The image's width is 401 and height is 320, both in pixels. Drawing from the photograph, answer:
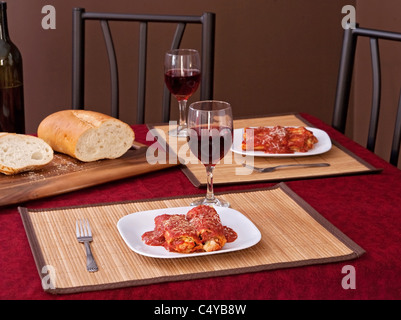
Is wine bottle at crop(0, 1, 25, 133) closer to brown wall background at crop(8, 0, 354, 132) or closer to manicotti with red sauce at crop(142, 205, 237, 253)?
manicotti with red sauce at crop(142, 205, 237, 253)

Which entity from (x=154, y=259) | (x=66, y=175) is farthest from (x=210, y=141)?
(x=66, y=175)

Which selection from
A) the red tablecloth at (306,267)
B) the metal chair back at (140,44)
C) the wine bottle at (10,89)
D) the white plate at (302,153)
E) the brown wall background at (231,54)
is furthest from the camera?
the brown wall background at (231,54)

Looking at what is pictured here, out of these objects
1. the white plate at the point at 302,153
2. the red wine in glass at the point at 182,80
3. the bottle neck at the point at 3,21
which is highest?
the bottle neck at the point at 3,21

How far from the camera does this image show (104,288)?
92 cm

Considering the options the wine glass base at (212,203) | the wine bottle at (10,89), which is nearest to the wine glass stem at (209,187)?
the wine glass base at (212,203)

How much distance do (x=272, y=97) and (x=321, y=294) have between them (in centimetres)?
254

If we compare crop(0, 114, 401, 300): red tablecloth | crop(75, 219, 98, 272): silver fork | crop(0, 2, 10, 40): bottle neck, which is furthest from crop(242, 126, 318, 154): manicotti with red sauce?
crop(0, 2, 10, 40): bottle neck

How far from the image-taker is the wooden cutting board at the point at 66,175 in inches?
50.1

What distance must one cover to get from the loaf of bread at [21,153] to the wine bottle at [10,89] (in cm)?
22

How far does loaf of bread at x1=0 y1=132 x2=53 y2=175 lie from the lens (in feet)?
4.51

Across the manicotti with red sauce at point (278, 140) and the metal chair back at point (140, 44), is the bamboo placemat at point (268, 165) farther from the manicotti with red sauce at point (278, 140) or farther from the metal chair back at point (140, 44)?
the metal chair back at point (140, 44)

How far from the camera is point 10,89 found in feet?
5.33
